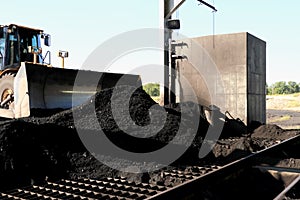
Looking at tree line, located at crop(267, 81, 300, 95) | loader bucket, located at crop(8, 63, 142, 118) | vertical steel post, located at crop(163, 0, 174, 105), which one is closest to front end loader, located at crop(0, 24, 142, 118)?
loader bucket, located at crop(8, 63, 142, 118)

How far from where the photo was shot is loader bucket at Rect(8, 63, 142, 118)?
7.55m

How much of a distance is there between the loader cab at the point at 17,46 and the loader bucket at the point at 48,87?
203 cm

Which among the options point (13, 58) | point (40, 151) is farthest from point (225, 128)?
point (13, 58)

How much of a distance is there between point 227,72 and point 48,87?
222 inches

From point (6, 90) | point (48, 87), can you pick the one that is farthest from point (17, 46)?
point (48, 87)

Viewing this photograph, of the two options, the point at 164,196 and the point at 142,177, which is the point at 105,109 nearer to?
the point at 142,177

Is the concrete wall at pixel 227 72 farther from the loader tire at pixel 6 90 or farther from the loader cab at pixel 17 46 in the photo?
the loader tire at pixel 6 90

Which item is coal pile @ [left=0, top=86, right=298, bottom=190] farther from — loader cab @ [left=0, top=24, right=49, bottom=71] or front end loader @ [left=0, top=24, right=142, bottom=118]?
loader cab @ [left=0, top=24, right=49, bottom=71]

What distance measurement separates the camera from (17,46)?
33.3ft

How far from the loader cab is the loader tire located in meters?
0.88

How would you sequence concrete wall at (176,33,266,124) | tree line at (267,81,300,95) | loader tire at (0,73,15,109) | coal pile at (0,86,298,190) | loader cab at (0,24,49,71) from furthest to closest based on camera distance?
tree line at (267,81,300,95)
concrete wall at (176,33,266,124)
loader cab at (0,24,49,71)
loader tire at (0,73,15,109)
coal pile at (0,86,298,190)

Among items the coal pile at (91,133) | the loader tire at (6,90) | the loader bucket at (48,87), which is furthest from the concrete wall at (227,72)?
the loader tire at (6,90)

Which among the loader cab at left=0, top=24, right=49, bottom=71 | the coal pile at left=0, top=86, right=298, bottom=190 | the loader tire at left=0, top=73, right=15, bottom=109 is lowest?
the coal pile at left=0, top=86, right=298, bottom=190

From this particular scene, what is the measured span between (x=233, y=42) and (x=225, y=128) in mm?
2994
